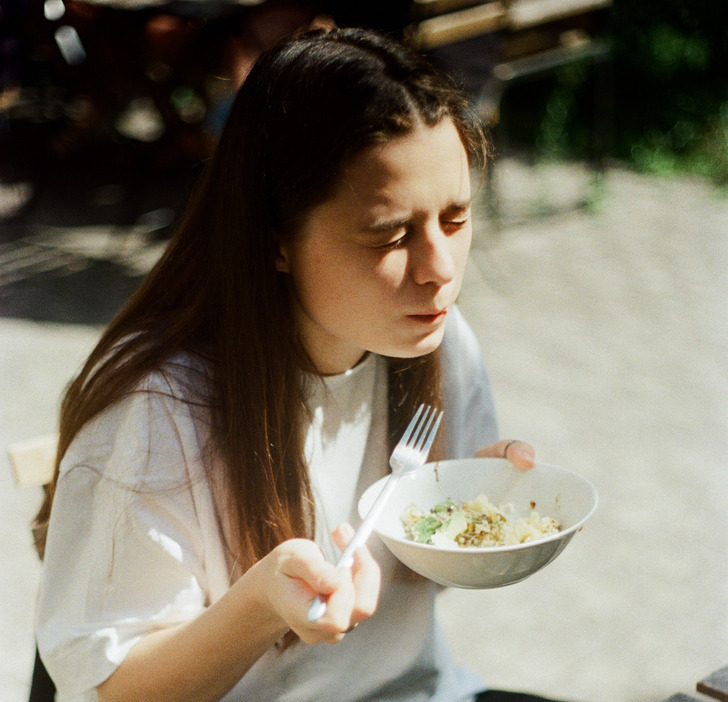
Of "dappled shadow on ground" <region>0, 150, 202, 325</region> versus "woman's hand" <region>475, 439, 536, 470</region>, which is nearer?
"woman's hand" <region>475, 439, 536, 470</region>

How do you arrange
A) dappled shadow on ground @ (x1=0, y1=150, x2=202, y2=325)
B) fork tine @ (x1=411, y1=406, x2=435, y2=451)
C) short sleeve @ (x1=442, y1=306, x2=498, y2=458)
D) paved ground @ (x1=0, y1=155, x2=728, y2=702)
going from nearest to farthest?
fork tine @ (x1=411, y1=406, x2=435, y2=451) → short sleeve @ (x1=442, y1=306, x2=498, y2=458) → paved ground @ (x1=0, y1=155, x2=728, y2=702) → dappled shadow on ground @ (x1=0, y1=150, x2=202, y2=325)

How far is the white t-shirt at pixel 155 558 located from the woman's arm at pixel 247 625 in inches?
1.8

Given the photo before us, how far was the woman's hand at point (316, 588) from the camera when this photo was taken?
988 millimetres

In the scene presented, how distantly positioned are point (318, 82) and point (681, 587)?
250 centimetres

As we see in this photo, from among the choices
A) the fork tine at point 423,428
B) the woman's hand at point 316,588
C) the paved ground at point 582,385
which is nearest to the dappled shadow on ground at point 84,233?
the paved ground at point 582,385

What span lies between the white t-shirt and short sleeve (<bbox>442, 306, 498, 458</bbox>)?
0.83 feet

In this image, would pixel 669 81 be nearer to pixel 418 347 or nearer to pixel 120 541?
pixel 418 347

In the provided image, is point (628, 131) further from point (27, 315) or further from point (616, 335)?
point (27, 315)

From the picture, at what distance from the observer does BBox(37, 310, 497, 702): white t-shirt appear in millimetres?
1212

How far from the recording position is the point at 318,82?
1.23m

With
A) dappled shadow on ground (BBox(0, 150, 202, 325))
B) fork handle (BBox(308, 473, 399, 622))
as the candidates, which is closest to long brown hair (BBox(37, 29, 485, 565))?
fork handle (BBox(308, 473, 399, 622))

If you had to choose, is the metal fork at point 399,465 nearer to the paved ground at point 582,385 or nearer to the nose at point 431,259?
the nose at point 431,259

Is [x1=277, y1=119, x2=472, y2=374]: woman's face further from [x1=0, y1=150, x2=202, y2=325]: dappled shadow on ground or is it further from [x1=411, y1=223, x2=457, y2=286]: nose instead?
[x1=0, y1=150, x2=202, y2=325]: dappled shadow on ground

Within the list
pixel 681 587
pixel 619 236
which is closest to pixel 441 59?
pixel 619 236
